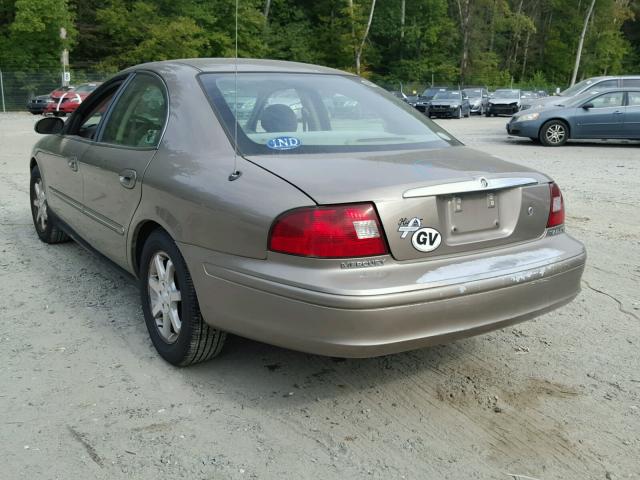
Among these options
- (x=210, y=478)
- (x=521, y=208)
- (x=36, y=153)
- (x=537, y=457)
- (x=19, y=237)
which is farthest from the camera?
(x=19, y=237)

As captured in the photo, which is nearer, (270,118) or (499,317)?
(499,317)

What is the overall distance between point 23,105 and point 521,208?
35616 millimetres

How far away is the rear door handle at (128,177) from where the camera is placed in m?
3.63

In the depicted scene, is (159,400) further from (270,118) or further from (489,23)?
(489,23)

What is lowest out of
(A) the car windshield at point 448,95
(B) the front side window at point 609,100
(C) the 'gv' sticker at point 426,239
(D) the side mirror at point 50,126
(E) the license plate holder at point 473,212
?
(C) the 'gv' sticker at point 426,239

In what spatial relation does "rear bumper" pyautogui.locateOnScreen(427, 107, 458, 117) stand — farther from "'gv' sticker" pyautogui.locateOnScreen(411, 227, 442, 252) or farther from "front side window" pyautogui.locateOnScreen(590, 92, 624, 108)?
"'gv' sticker" pyautogui.locateOnScreen(411, 227, 442, 252)

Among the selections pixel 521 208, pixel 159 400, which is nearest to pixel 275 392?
pixel 159 400

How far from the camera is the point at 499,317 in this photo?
298 centimetres

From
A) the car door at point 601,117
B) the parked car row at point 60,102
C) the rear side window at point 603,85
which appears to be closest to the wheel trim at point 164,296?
the car door at point 601,117

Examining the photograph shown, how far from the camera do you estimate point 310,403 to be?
3141mm

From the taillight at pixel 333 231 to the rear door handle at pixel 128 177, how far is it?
4.07 feet

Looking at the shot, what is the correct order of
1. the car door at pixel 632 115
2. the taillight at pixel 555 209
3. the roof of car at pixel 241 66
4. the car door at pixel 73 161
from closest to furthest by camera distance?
the taillight at pixel 555 209
the roof of car at pixel 241 66
the car door at pixel 73 161
the car door at pixel 632 115

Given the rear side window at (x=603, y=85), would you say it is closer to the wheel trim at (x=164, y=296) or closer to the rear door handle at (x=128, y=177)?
the rear door handle at (x=128, y=177)

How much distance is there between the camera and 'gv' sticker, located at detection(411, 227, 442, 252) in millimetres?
2824
